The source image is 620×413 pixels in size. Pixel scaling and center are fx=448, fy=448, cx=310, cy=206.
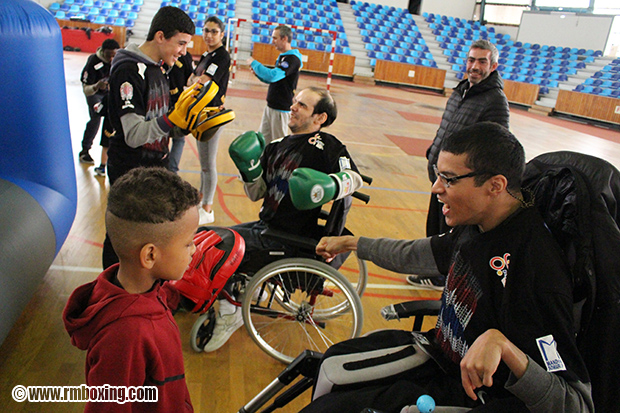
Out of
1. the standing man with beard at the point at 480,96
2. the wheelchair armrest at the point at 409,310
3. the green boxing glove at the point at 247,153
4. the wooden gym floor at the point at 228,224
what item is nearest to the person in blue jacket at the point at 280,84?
the wooden gym floor at the point at 228,224

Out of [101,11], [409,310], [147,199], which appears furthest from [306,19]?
[147,199]

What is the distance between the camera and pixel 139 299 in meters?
1.14

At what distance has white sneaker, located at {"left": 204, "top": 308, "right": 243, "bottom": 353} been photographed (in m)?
2.14

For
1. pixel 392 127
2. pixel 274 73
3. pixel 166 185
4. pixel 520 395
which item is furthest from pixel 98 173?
pixel 392 127

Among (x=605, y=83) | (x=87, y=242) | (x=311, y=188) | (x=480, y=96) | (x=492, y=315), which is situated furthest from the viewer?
(x=605, y=83)

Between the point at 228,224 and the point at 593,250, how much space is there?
279cm

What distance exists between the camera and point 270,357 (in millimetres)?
2199

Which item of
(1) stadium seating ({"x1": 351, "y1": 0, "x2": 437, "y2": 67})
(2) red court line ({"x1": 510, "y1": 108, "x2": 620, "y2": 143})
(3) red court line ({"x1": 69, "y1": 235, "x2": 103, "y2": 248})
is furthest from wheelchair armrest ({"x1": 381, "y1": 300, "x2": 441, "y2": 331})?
(1) stadium seating ({"x1": 351, "y1": 0, "x2": 437, "y2": 67})

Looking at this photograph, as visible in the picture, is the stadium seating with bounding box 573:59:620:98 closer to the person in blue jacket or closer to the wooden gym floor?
the wooden gym floor

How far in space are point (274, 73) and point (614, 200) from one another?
3620 mm

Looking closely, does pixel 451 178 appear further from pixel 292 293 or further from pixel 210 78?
pixel 210 78

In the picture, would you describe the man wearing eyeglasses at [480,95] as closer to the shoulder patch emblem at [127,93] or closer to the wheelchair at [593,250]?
the wheelchair at [593,250]

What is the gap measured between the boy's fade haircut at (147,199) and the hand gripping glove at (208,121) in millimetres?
1118

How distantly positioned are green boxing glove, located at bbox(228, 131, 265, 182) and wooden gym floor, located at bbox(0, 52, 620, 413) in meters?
0.85
